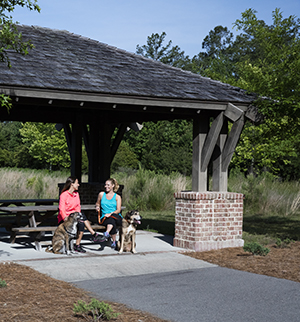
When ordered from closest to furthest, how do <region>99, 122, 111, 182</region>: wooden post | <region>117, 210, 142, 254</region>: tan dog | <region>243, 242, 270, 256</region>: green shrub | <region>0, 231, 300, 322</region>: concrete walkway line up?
<region>0, 231, 300, 322</region>: concrete walkway
<region>117, 210, 142, 254</region>: tan dog
<region>243, 242, 270, 256</region>: green shrub
<region>99, 122, 111, 182</region>: wooden post

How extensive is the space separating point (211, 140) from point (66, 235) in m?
3.39

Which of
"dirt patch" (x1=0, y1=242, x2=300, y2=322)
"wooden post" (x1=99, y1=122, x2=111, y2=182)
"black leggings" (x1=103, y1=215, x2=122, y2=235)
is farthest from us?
"wooden post" (x1=99, y1=122, x2=111, y2=182)

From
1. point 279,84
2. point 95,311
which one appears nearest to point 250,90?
point 279,84

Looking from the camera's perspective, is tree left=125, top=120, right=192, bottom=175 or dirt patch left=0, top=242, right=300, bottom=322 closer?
dirt patch left=0, top=242, right=300, bottom=322

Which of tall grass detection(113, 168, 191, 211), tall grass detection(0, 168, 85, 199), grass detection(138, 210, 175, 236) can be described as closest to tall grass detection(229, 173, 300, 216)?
tall grass detection(113, 168, 191, 211)

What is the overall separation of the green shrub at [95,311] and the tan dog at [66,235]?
A: 388 cm

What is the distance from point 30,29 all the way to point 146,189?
8.05 metres

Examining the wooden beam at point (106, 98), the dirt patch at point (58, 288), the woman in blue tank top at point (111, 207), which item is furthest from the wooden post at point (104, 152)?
the dirt patch at point (58, 288)

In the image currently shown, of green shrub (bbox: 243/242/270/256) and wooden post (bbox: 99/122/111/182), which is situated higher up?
wooden post (bbox: 99/122/111/182)

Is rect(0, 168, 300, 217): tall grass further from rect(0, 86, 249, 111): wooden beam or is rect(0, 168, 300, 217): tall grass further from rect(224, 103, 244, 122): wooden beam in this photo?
rect(0, 86, 249, 111): wooden beam

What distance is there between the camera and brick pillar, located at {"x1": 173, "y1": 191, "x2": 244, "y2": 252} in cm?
976

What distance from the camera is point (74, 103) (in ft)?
30.4

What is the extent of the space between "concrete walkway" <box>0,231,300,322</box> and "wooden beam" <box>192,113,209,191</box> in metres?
1.42

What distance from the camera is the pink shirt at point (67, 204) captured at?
9172 millimetres
